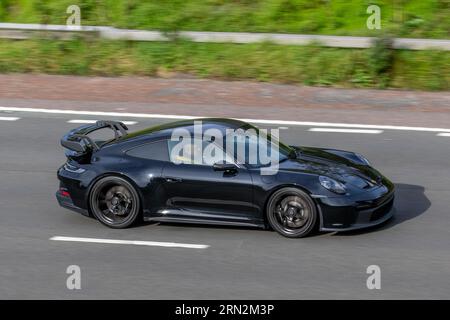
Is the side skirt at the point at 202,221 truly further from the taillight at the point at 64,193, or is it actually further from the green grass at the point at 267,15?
the green grass at the point at 267,15

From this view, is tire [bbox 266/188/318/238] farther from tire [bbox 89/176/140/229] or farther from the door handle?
tire [bbox 89/176/140/229]

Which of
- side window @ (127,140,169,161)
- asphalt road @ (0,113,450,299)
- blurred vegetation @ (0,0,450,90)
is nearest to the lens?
asphalt road @ (0,113,450,299)

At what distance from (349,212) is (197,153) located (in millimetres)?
2030

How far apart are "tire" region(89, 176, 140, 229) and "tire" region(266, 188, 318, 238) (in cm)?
177

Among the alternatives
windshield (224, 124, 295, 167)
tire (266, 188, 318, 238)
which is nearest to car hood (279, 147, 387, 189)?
windshield (224, 124, 295, 167)

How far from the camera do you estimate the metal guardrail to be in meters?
19.8

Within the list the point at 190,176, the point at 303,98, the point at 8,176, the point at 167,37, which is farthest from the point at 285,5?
the point at 190,176

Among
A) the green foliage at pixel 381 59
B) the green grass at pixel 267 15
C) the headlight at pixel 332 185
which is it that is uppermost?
the green grass at pixel 267 15

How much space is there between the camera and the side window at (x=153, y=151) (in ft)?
38.5

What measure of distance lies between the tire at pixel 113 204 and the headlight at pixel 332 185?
2370 millimetres

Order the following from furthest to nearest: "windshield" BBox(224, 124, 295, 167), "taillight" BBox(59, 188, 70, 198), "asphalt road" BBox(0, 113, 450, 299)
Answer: "taillight" BBox(59, 188, 70, 198) < "windshield" BBox(224, 124, 295, 167) < "asphalt road" BBox(0, 113, 450, 299)

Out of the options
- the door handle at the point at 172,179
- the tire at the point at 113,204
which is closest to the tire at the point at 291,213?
the door handle at the point at 172,179

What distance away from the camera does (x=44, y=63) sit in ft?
68.8

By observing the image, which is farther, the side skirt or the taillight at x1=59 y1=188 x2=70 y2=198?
the taillight at x1=59 y1=188 x2=70 y2=198
